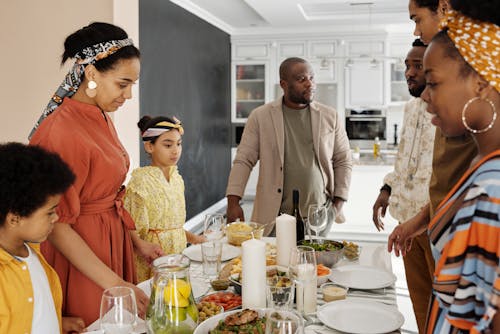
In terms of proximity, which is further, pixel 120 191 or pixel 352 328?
pixel 120 191

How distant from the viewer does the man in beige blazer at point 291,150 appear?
2.94 m

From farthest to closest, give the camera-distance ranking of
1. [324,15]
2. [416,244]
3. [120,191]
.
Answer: [324,15], [416,244], [120,191]

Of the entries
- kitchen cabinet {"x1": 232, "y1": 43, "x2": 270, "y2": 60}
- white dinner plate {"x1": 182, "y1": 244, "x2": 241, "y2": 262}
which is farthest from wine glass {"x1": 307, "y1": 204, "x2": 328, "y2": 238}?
kitchen cabinet {"x1": 232, "y1": 43, "x2": 270, "y2": 60}

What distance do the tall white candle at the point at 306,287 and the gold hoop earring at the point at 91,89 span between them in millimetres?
896

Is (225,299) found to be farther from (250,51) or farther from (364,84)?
(250,51)

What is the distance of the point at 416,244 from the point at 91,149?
144 cm

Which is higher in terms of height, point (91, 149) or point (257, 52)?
point (257, 52)

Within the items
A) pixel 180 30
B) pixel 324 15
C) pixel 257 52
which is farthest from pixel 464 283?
pixel 257 52

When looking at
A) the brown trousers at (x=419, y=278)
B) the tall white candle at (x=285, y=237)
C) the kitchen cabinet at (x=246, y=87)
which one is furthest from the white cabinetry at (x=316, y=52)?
the tall white candle at (x=285, y=237)

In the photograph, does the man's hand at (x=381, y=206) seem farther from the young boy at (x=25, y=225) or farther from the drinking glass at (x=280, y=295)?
the young boy at (x=25, y=225)

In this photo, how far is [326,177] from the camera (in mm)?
3035

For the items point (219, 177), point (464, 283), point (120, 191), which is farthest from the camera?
point (219, 177)

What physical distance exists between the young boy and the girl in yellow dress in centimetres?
89

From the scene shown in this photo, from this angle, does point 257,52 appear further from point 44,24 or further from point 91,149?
point 91,149
